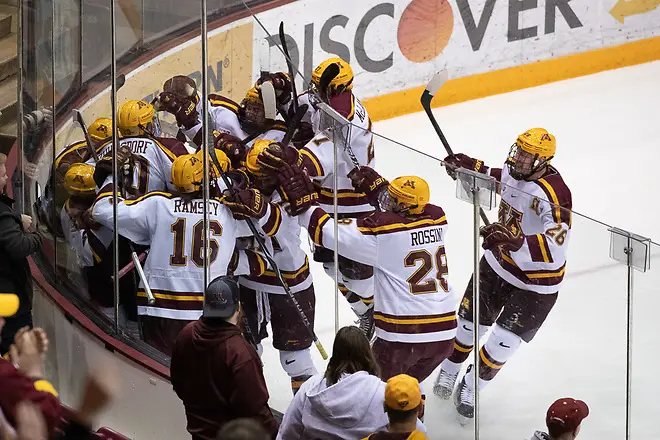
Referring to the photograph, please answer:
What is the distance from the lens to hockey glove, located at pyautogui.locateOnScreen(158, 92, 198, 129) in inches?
182

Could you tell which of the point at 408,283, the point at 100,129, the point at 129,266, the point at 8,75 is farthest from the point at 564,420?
the point at 8,75

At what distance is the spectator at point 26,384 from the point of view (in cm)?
263

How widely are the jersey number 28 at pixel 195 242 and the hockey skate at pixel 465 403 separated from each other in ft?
3.03

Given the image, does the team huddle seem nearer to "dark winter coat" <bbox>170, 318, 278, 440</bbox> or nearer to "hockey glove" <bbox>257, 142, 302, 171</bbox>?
"hockey glove" <bbox>257, 142, 302, 171</bbox>

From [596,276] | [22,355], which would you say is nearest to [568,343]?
[596,276]

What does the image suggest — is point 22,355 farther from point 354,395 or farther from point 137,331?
point 137,331

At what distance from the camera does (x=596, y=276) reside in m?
3.78

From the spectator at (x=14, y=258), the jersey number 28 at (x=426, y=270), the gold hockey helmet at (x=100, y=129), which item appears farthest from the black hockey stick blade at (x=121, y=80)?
the jersey number 28 at (x=426, y=270)

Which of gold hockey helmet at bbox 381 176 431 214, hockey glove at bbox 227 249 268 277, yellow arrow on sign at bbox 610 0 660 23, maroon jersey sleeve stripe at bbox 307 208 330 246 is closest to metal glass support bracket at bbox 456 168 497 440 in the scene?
gold hockey helmet at bbox 381 176 431 214

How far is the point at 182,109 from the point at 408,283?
117 cm

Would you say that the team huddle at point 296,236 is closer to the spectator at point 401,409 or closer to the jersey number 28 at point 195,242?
the jersey number 28 at point 195,242

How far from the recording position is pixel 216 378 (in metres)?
3.26

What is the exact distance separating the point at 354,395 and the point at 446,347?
0.78m

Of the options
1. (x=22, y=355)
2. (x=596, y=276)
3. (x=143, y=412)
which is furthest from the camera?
(x=143, y=412)
